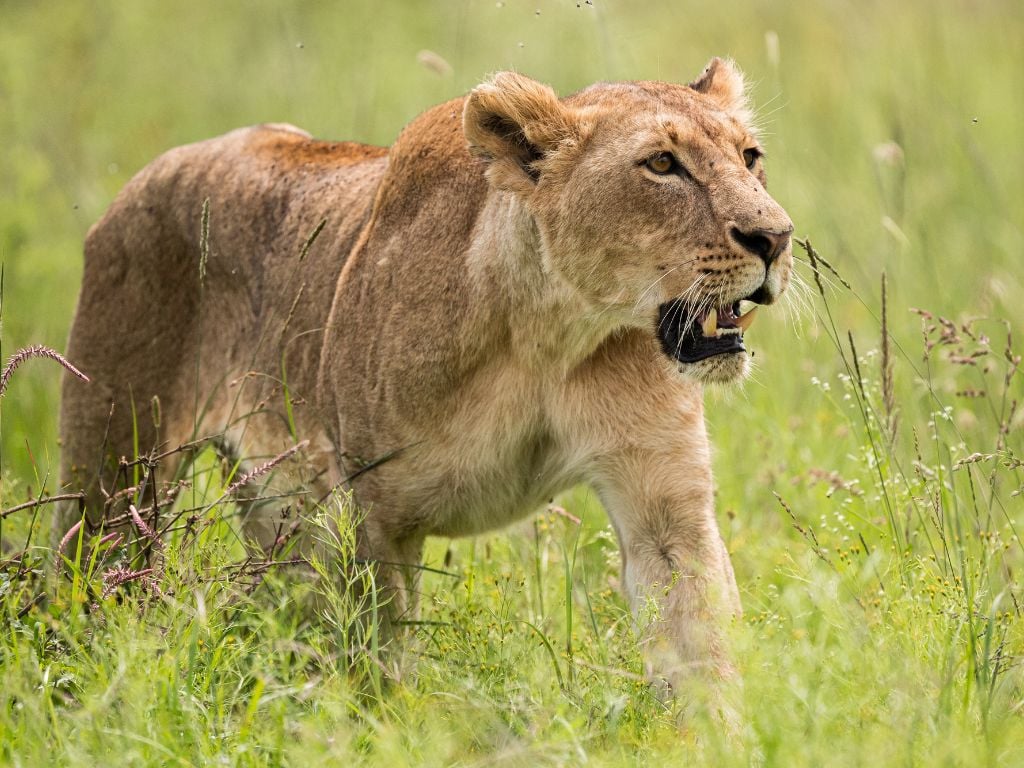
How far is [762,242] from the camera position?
11.0 ft

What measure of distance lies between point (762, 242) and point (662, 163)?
33cm

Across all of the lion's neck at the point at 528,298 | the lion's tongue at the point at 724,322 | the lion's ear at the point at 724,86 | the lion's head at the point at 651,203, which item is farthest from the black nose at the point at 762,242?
the lion's ear at the point at 724,86

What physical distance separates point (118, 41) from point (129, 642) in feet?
29.9

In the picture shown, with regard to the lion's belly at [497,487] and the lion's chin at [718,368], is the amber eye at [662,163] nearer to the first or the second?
the lion's chin at [718,368]

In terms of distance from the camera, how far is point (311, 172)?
4848 millimetres

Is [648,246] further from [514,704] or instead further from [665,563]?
[514,704]

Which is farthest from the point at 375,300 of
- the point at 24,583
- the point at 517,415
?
the point at 24,583

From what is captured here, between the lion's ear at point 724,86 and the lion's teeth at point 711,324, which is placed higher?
the lion's ear at point 724,86

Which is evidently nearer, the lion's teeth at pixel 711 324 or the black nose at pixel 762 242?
the black nose at pixel 762 242

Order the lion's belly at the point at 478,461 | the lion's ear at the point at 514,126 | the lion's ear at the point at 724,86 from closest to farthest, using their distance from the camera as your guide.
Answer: the lion's ear at the point at 514,126, the lion's belly at the point at 478,461, the lion's ear at the point at 724,86

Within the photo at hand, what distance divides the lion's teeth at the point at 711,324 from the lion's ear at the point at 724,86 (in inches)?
27.0

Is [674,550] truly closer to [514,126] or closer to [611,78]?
[514,126]

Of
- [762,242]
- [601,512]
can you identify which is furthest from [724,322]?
[601,512]

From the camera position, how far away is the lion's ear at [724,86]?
155 inches
